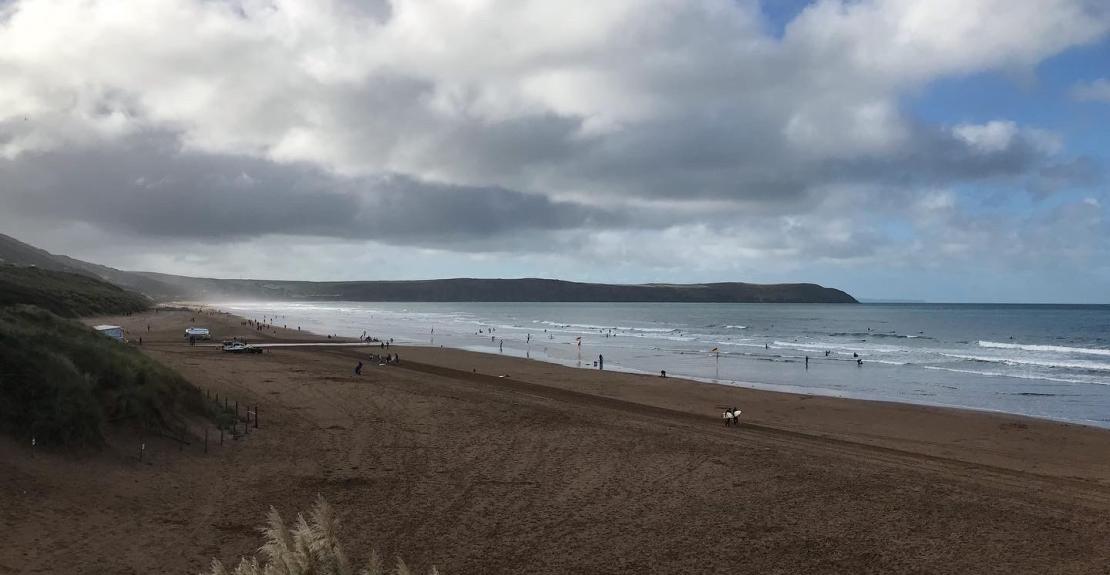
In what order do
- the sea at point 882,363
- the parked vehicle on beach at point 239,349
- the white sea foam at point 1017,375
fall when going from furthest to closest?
the parked vehicle on beach at point 239,349, the white sea foam at point 1017,375, the sea at point 882,363

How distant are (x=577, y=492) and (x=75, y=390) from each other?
9.90 metres

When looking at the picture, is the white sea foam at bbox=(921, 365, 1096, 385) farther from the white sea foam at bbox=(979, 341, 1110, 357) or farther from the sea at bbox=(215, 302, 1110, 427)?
the white sea foam at bbox=(979, 341, 1110, 357)

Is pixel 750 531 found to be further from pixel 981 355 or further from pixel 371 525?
pixel 981 355

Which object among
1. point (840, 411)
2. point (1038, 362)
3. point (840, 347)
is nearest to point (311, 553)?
point (840, 411)

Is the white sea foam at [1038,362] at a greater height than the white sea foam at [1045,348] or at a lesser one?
lesser

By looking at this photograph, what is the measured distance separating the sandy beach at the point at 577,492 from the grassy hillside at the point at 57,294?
39068 mm

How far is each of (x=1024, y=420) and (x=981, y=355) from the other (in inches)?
1374

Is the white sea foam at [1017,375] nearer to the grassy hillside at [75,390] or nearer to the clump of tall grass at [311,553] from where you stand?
the grassy hillside at [75,390]

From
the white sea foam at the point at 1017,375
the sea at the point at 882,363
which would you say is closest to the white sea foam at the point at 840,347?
the sea at the point at 882,363

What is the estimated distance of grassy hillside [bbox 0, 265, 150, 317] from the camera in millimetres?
52013

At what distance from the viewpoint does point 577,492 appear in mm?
14078

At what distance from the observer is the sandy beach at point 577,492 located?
10570 mm

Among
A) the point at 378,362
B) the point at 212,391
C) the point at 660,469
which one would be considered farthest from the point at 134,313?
the point at 660,469

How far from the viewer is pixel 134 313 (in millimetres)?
82375
